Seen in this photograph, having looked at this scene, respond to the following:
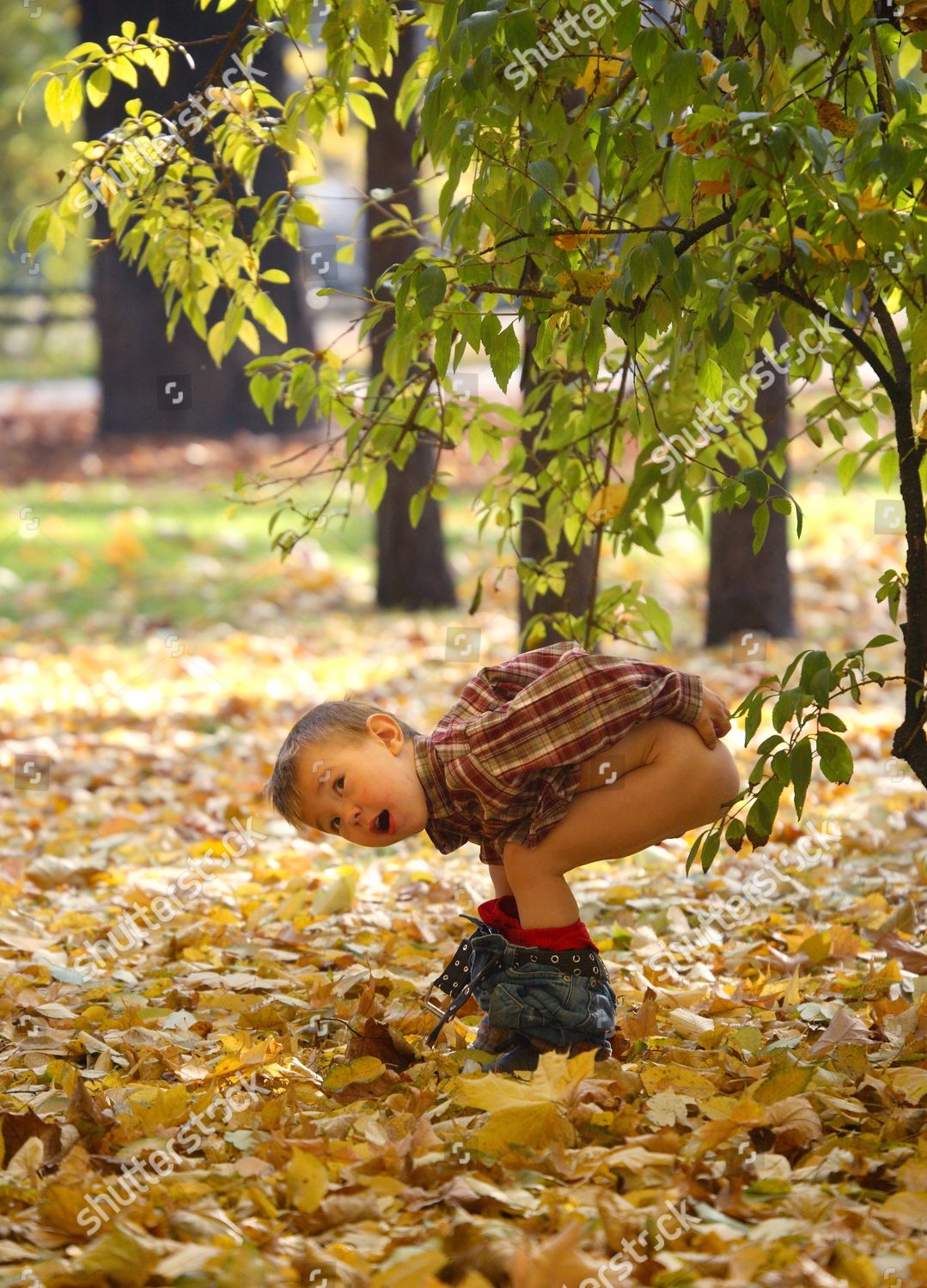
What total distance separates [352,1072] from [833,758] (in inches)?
36.9

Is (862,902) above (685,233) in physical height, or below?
below

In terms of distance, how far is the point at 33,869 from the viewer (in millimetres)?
3729

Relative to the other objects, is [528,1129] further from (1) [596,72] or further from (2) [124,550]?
(2) [124,550]

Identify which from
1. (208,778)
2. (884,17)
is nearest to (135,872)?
(208,778)

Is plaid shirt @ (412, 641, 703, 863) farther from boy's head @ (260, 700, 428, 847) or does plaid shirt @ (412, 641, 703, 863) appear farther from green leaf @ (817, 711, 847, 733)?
green leaf @ (817, 711, 847, 733)

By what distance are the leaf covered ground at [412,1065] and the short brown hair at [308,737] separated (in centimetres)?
41

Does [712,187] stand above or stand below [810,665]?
above

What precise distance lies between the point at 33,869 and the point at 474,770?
201 centimetres

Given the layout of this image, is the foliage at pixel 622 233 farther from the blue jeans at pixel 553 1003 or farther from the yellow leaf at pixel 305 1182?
the yellow leaf at pixel 305 1182

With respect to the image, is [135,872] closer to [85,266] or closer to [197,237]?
[197,237]

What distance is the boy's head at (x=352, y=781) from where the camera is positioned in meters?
2.27

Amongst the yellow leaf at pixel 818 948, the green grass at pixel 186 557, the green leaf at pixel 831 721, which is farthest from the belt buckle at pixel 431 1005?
the green grass at pixel 186 557

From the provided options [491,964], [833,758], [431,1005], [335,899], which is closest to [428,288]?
[833,758]

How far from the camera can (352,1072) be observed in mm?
2189
